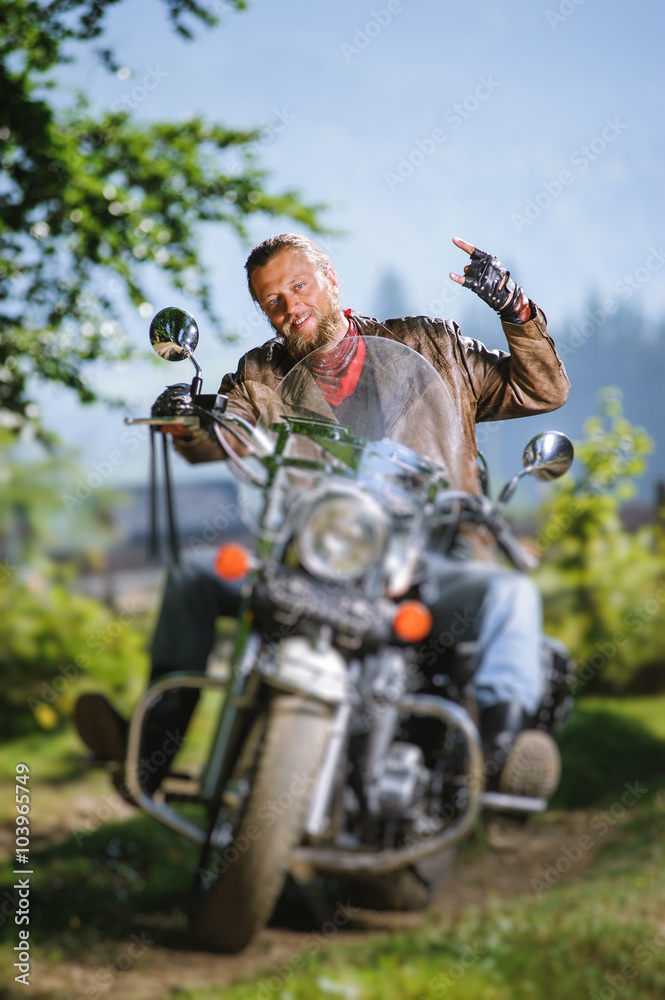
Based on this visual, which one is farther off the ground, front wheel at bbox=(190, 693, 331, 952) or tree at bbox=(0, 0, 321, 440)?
tree at bbox=(0, 0, 321, 440)

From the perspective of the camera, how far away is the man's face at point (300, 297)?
2.16 ft

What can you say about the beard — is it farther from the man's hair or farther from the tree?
the tree

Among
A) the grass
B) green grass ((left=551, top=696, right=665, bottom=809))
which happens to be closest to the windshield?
the grass

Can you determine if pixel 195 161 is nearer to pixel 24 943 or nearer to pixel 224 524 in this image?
pixel 224 524

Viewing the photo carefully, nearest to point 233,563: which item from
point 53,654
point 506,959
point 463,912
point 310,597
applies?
point 310,597

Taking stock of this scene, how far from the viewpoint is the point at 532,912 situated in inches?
58.1

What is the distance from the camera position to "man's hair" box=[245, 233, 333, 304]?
26.0 inches

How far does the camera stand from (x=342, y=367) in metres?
0.68

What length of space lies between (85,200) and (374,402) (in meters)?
0.96

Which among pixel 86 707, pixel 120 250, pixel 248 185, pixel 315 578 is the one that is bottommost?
pixel 86 707

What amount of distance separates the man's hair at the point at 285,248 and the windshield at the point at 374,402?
0.06 metres

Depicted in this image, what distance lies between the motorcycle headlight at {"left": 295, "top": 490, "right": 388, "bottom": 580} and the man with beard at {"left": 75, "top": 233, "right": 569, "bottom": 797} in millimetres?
90

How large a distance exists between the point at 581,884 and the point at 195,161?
1.56 meters

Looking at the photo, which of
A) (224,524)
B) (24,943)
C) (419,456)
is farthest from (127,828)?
(419,456)
